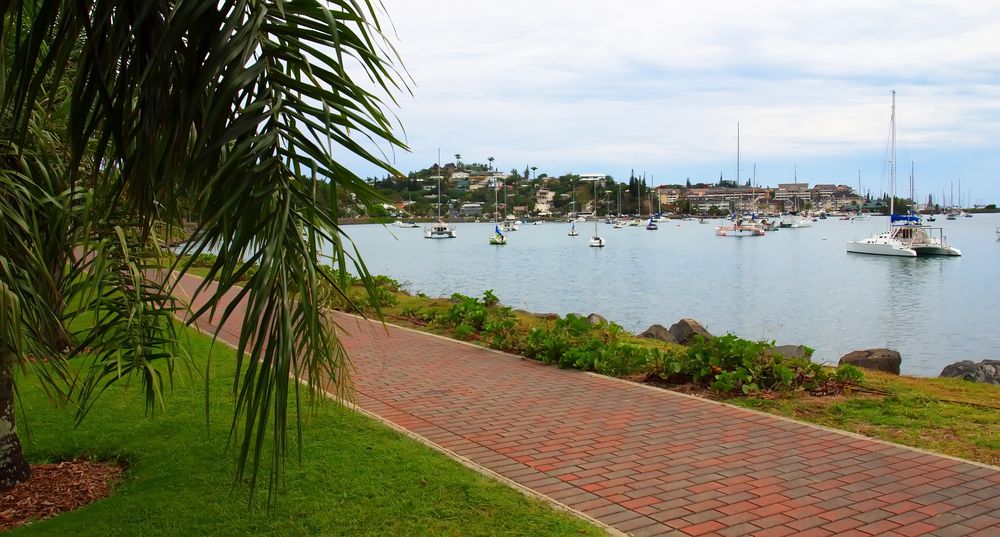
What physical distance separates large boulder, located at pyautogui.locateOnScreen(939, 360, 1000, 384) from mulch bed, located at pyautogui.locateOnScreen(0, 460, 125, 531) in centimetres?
1167

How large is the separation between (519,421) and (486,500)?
2277 millimetres

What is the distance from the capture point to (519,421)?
7359 mm

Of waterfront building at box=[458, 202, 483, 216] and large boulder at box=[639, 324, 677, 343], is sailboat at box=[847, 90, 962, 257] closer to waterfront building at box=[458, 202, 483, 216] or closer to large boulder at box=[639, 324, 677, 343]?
large boulder at box=[639, 324, 677, 343]

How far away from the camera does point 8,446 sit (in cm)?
572

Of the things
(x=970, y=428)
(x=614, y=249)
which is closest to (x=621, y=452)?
(x=970, y=428)

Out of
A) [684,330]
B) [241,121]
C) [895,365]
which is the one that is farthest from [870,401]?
[684,330]

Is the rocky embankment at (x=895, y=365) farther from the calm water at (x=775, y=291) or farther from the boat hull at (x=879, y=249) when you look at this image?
the boat hull at (x=879, y=249)

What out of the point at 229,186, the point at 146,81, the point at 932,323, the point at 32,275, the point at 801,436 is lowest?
the point at 932,323

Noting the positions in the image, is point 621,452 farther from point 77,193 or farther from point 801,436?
point 77,193

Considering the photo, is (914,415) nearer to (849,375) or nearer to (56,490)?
(849,375)

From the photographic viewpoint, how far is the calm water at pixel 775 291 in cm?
2566

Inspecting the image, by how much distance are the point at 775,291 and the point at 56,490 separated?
1471 inches

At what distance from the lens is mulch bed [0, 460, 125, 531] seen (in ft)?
17.7

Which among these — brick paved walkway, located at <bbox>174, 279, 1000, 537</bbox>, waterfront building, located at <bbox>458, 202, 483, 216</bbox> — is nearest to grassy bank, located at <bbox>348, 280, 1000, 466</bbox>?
brick paved walkway, located at <bbox>174, 279, 1000, 537</bbox>
